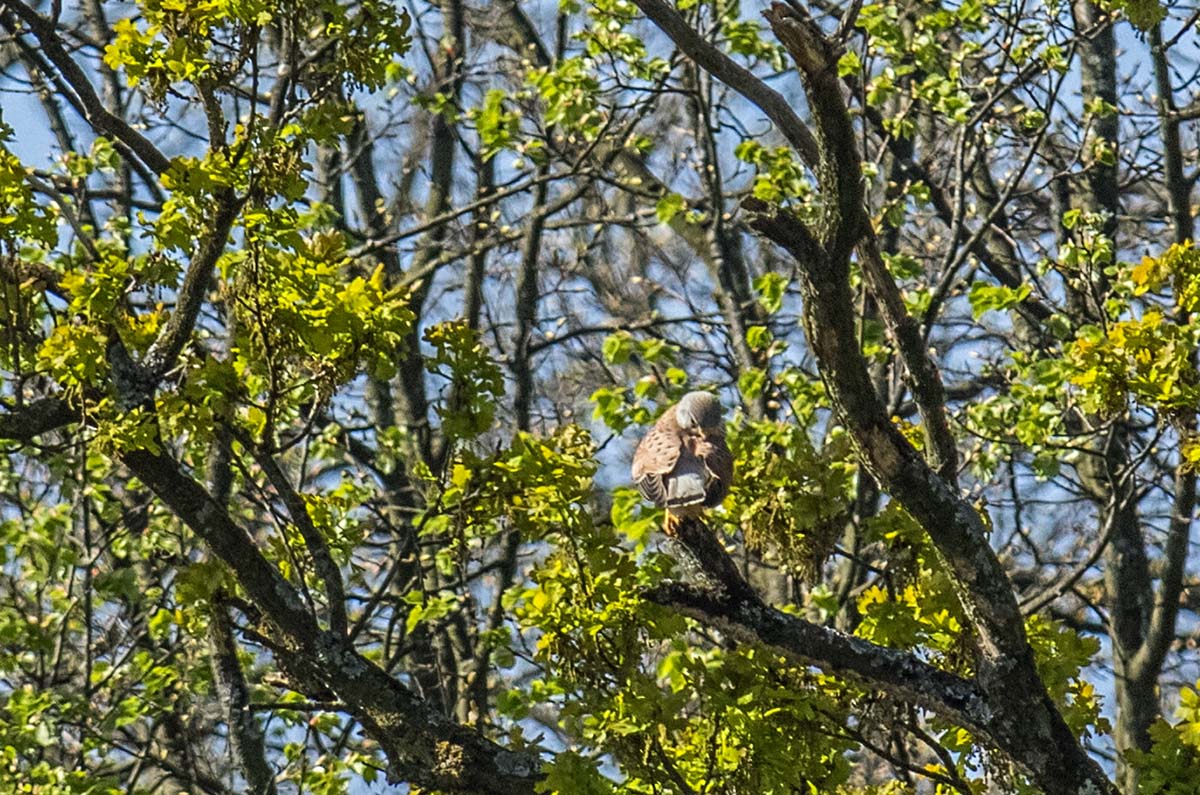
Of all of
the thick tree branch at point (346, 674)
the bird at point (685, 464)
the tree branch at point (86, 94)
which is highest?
the tree branch at point (86, 94)

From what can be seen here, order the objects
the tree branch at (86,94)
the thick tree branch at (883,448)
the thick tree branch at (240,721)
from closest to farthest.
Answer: the thick tree branch at (883,448), the tree branch at (86,94), the thick tree branch at (240,721)

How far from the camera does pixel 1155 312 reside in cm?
515

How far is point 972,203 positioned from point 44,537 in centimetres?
560

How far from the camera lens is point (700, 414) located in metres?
5.43

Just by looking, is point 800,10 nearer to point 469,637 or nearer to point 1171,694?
point 469,637

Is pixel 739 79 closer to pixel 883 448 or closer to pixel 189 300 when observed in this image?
pixel 883 448

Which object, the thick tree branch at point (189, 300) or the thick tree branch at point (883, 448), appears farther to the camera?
the thick tree branch at point (189, 300)

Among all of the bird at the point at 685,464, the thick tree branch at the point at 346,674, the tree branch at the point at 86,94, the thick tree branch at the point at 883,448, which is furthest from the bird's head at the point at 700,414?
the tree branch at the point at 86,94

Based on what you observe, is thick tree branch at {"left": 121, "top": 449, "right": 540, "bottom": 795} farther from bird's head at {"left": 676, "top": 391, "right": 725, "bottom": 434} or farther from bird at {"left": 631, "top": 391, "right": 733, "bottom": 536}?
bird's head at {"left": 676, "top": 391, "right": 725, "bottom": 434}

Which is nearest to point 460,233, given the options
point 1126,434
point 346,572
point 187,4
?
point 346,572

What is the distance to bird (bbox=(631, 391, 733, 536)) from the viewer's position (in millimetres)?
4902

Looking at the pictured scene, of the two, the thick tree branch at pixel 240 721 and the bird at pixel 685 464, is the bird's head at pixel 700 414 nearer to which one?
the bird at pixel 685 464

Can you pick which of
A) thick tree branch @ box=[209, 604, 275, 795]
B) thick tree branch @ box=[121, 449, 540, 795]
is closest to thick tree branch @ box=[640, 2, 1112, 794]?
thick tree branch @ box=[121, 449, 540, 795]

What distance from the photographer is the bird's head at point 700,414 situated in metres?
5.38
